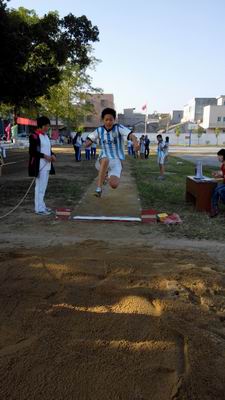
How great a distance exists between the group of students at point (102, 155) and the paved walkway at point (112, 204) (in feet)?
2.14

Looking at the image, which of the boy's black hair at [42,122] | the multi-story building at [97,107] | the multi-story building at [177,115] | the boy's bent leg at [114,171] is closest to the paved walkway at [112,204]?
the boy's bent leg at [114,171]

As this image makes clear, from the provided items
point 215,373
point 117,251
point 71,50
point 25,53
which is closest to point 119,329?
point 215,373

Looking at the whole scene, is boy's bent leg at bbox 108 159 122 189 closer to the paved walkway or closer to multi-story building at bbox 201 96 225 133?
the paved walkway

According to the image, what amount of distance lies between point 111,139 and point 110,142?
0.21 feet

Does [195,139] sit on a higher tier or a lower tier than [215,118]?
lower

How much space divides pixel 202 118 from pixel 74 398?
114364mm

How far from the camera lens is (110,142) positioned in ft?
23.9

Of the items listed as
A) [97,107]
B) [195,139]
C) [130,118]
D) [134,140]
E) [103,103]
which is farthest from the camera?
[130,118]

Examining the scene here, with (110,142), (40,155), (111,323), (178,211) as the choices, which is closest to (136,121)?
(178,211)

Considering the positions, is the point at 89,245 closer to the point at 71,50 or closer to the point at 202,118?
the point at 71,50

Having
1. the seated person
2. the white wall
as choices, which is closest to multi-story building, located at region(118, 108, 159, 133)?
the white wall

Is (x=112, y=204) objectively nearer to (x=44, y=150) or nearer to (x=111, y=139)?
(x=44, y=150)

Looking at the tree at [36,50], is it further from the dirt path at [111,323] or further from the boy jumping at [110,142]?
the dirt path at [111,323]

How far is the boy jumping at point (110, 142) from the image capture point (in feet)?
23.2
